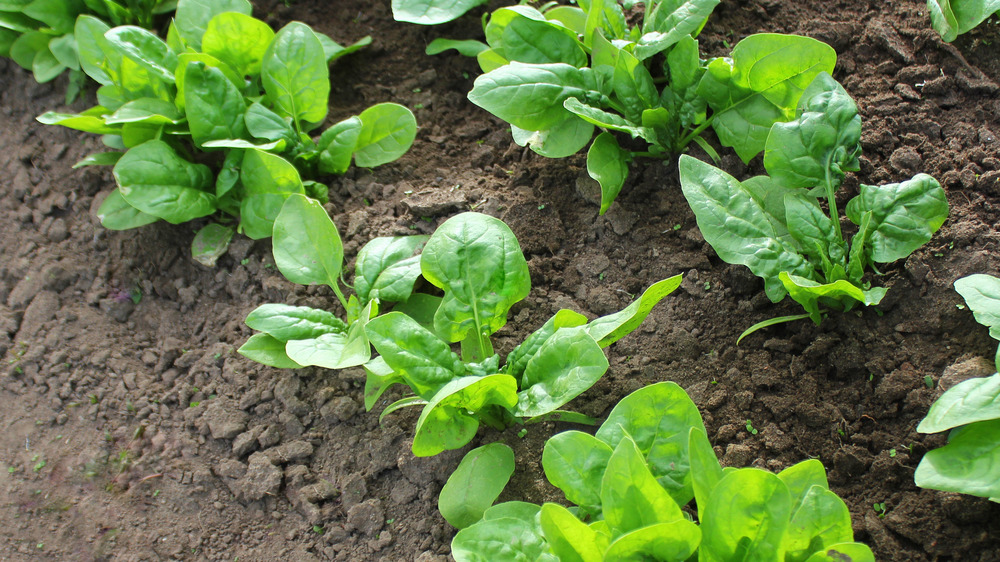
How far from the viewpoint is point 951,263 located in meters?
1.89

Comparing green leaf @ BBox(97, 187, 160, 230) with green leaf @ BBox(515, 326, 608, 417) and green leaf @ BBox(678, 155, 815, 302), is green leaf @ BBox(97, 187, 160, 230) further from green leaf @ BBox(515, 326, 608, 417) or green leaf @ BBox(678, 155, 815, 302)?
green leaf @ BBox(678, 155, 815, 302)

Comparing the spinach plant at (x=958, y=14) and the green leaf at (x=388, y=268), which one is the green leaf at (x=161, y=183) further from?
the spinach plant at (x=958, y=14)

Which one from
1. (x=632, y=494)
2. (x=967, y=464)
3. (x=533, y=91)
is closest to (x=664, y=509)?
(x=632, y=494)

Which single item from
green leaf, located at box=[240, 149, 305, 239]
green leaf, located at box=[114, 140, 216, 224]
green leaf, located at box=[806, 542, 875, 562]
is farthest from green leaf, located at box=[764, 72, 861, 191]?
green leaf, located at box=[114, 140, 216, 224]

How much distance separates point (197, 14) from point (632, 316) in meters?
1.99

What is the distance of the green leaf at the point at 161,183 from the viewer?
234 cm

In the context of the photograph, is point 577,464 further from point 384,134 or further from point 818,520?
point 384,134

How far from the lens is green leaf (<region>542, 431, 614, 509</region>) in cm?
160

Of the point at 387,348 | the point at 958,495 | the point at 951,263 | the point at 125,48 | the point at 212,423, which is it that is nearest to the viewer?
the point at 958,495

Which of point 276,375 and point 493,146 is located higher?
point 493,146

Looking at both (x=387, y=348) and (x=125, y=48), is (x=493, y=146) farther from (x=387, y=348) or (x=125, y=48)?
(x=125, y=48)

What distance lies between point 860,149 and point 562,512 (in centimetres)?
133

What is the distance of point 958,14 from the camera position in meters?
2.14

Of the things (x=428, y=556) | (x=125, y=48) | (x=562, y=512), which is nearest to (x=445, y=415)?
(x=428, y=556)
